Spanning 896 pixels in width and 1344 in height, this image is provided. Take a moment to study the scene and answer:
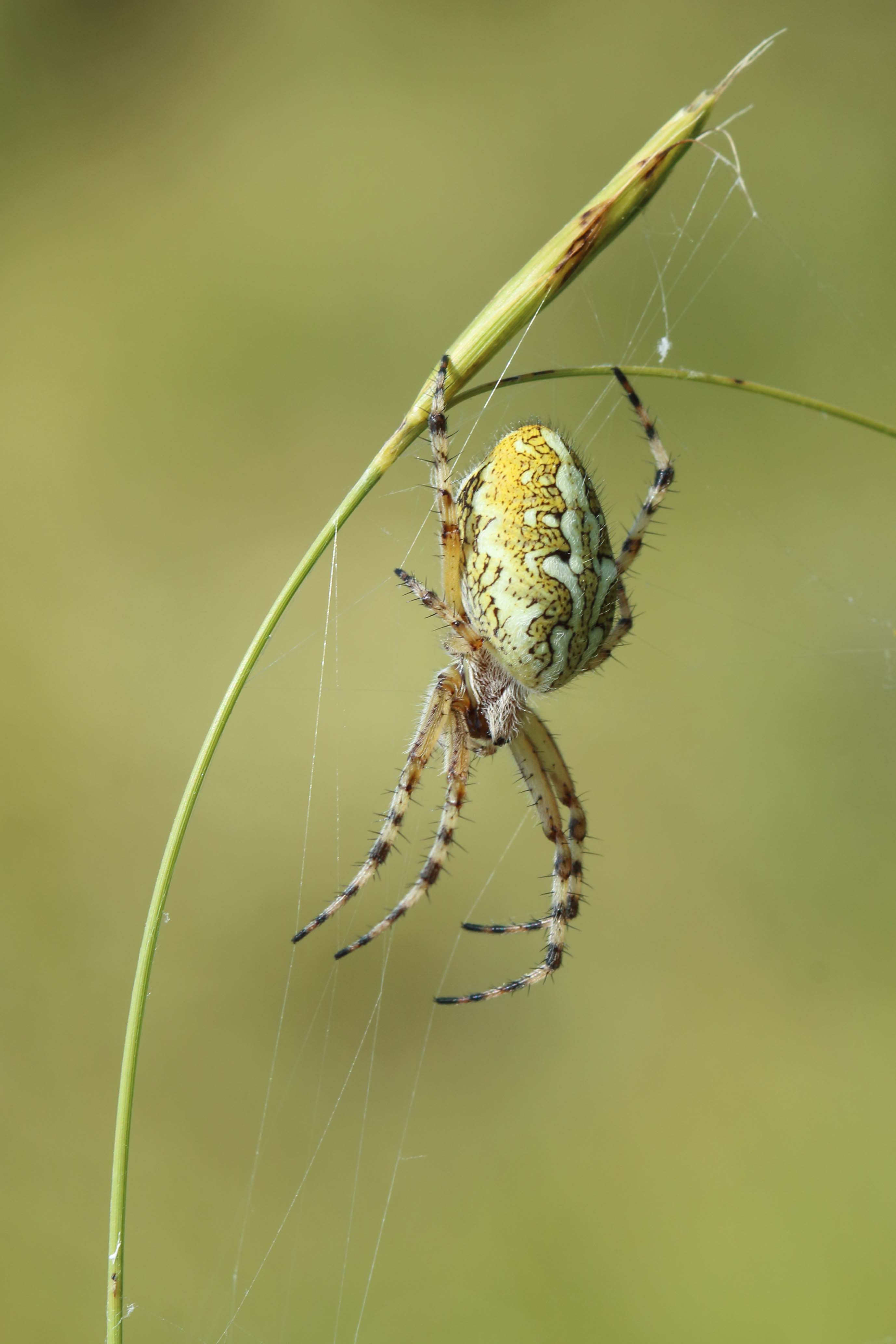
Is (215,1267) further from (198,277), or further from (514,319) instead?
(198,277)

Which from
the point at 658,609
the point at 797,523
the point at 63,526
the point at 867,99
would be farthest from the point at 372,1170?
the point at 867,99

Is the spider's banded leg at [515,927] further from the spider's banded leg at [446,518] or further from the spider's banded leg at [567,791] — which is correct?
the spider's banded leg at [446,518]

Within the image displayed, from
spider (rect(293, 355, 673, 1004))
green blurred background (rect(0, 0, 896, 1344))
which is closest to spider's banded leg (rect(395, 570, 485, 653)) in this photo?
spider (rect(293, 355, 673, 1004))

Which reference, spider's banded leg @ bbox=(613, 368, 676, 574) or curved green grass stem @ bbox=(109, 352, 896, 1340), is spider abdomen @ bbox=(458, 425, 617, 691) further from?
curved green grass stem @ bbox=(109, 352, 896, 1340)

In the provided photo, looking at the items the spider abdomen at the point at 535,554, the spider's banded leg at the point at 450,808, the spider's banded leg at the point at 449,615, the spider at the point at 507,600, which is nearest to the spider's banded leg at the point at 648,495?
the spider at the point at 507,600

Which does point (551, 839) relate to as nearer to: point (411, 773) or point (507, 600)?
point (411, 773)

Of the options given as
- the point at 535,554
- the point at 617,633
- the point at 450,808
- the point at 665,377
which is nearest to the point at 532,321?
the point at 665,377
